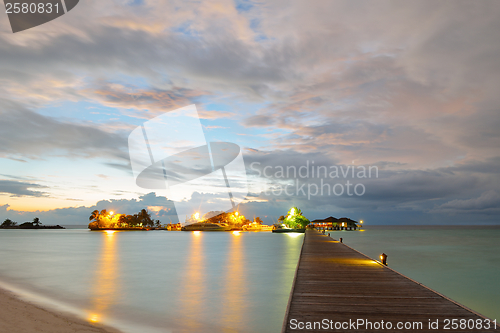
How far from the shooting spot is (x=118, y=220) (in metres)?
157

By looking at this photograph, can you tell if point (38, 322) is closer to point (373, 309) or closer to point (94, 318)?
point (94, 318)

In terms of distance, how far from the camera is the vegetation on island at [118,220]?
484ft

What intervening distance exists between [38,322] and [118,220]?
159 metres

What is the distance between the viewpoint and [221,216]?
160 m

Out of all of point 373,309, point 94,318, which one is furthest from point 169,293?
point 373,309

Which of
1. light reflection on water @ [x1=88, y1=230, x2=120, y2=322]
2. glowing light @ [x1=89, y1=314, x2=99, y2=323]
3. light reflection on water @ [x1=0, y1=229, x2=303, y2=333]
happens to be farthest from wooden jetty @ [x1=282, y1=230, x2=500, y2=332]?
light reflection on water @ [x1=88, y1=230, x2=120, y2=322]

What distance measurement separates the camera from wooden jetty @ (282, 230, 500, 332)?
6.82 metres

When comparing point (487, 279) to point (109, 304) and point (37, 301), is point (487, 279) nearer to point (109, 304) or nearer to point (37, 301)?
point (109, 304)

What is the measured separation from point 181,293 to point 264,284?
16.6 ft

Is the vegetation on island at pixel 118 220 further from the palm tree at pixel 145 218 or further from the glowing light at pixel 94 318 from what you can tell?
the glowing light at pixel 94 318

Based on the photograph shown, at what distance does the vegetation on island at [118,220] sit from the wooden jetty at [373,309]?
155 meters

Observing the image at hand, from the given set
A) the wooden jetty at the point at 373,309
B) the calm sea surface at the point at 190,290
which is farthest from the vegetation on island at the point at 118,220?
the wooden jetty at the point at 373,309

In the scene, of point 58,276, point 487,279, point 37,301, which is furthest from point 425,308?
point 58,276

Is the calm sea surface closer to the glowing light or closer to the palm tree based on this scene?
the glowing light
